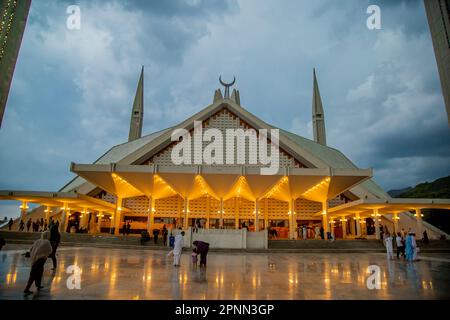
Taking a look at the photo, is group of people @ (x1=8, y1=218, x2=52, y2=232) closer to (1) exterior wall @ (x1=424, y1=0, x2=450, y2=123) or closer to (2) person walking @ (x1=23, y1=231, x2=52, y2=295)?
(2) person walking @ (x1=23, y1=231, x2=52, y2=295)

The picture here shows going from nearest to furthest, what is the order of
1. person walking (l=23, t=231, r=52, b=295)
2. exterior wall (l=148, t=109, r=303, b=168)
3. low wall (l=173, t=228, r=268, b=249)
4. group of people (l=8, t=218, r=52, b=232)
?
person walking (l=23, t=231, r=52, b=295) < low wall (l=173, t=228, r=268, b=249) < group of people (l=8, t=218, r=52, b=232) < exterior wall (l=148, t=109, r=303, b=168)

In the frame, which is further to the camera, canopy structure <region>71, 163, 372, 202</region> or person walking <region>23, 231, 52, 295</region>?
canopy structure <region>71, 163, 372, 202</region>

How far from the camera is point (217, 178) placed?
17.5m

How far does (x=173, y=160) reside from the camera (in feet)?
72.0

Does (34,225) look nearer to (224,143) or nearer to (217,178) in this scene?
(217,178)

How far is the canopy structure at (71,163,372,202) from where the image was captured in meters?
16.7

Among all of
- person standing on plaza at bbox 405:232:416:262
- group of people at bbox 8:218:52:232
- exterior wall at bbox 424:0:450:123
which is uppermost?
exterior wall at bbox 424:0:450:123

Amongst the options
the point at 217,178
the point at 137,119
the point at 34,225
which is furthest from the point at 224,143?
the point at 137,119

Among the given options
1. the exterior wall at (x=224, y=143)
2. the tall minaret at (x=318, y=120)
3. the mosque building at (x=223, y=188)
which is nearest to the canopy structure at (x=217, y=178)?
the mosque building at (x=223, y=188)

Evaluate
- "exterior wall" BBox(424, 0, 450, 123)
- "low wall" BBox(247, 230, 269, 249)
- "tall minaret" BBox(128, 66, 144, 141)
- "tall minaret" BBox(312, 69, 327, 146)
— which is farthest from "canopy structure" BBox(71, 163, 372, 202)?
"tall minaret" BBox(312, 69, 327, 146)

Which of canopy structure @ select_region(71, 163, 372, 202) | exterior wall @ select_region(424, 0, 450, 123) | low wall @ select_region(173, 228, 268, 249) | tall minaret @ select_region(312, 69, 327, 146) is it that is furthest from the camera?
tall minaret @ select_region(312, 69, 327, 146)
